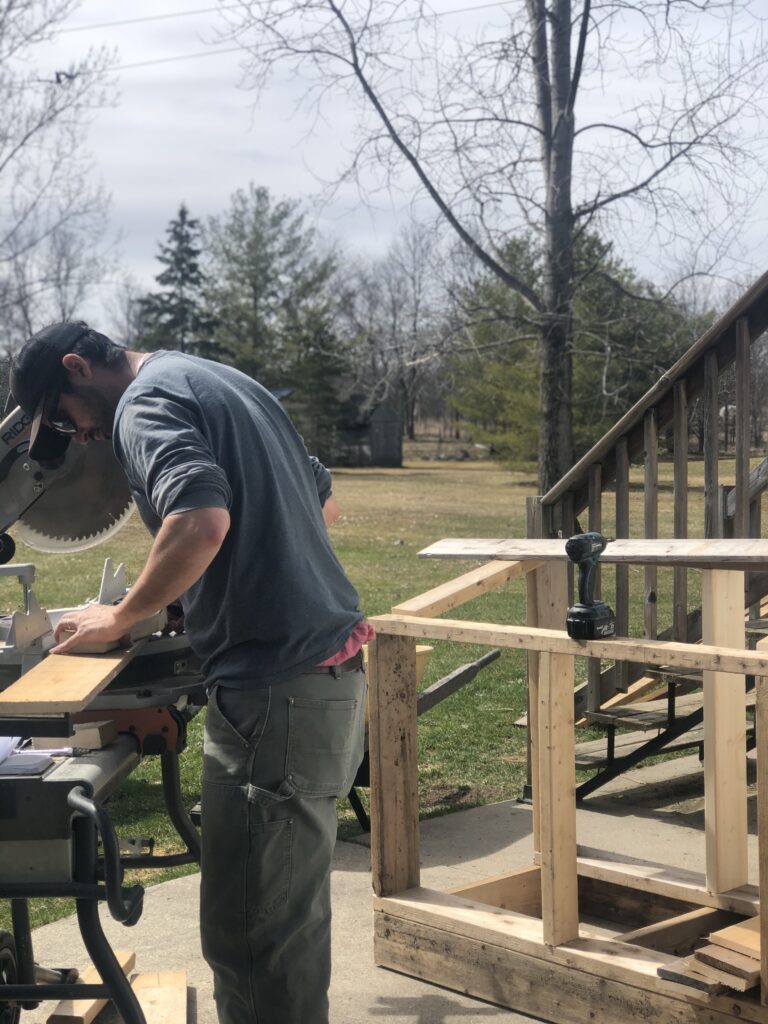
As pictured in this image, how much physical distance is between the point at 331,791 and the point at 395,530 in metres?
18.5

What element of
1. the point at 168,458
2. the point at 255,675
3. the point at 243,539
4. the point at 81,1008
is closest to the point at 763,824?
the point at 255,675

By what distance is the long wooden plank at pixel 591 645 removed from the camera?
318 cm

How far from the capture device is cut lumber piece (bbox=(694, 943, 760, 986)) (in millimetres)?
3129

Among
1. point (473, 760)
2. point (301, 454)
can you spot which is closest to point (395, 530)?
point (473, 760)

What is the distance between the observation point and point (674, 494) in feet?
19.4

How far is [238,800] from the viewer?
2727mm

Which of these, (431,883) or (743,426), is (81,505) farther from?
(743,426)

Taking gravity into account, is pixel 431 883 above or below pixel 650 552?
below

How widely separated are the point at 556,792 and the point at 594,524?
2581 mm

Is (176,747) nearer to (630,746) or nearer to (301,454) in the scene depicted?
(301,454)

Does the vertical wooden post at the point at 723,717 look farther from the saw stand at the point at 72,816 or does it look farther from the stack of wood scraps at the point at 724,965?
the saw stand at the point at 72,816

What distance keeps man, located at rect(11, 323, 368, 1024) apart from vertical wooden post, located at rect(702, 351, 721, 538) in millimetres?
3470

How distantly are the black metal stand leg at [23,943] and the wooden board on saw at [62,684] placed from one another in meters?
0.80

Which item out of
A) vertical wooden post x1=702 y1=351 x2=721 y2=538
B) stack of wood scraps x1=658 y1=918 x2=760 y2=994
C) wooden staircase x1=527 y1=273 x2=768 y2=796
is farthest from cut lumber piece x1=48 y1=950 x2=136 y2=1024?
vertical wooden post x1=702 y1=351 x2=721 y2=538
